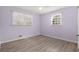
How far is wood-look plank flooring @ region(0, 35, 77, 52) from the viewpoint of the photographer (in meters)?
1.46

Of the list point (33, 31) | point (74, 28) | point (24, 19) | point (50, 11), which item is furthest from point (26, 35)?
point (74, 28)

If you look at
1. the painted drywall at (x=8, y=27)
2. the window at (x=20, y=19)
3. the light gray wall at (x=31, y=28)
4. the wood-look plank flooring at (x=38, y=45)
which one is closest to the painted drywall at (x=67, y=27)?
the light gray wall at (x=31, y=28)

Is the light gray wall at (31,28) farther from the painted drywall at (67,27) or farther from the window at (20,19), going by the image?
the window at (20,19)

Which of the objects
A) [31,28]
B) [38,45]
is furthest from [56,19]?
[38,45]

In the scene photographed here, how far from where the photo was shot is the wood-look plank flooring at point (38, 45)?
4.78 ft

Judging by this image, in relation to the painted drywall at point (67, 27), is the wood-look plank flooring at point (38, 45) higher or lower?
lower

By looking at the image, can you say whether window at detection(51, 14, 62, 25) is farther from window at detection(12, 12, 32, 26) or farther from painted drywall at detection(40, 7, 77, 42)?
window at detection(12, 12, 32, 26)

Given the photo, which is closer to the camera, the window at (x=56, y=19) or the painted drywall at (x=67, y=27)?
the painted drywall at (x=67, y=27)

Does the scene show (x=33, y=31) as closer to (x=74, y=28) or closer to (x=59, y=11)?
(x=59, y=11)

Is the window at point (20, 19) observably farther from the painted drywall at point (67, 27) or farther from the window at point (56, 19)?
the window at point (56, 19)

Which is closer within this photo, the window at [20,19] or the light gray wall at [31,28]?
the light gray wall at [31,28]

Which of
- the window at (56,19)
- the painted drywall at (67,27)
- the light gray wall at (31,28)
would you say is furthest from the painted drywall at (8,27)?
the window at (56,19)

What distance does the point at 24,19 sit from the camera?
67.7 inches

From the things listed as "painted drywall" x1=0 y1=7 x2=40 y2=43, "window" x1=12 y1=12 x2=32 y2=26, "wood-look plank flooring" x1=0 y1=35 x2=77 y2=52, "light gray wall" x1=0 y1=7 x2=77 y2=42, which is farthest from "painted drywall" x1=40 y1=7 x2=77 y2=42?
"painted drywall" x1=0 y1=7 x2=40 y2=43
